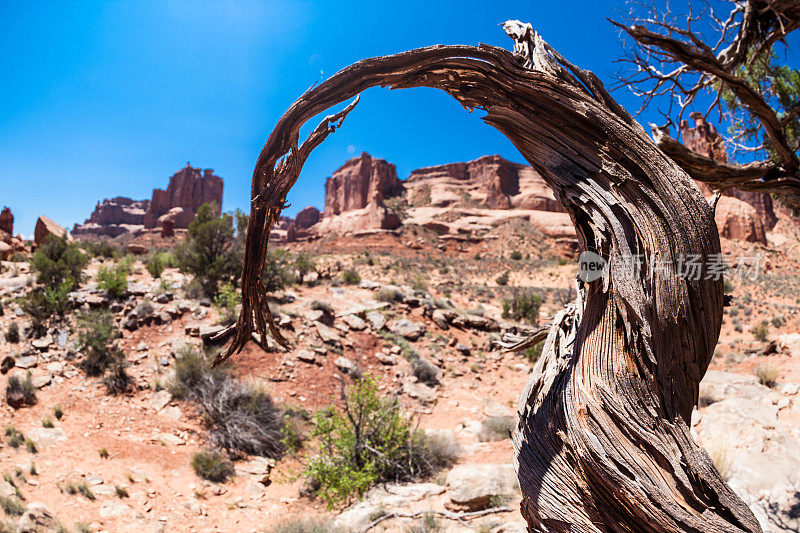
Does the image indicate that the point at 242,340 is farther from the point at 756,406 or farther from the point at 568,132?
the point at 756,406

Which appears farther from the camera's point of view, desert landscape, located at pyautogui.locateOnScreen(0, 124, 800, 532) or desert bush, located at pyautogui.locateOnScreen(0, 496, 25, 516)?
desert landscape, located at pyautogui.locateOnScreen(0, 124, 800, 532)

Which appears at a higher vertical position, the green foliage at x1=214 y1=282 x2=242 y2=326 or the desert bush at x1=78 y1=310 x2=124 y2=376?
the green foliage at x1=214 y1=282 x2=242 y2=326

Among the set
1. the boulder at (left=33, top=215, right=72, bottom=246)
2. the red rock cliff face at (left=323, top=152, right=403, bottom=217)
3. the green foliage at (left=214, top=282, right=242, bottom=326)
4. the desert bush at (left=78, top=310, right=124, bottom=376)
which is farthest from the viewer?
the red rock cliff face at (left=323, top=152, right=403, bottom=217)

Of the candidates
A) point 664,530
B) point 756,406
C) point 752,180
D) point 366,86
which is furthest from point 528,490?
point 756,406

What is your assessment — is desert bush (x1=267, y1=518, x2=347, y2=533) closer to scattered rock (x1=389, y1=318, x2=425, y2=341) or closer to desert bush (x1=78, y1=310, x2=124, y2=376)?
desert bush (x1=78, y1=310, x2=124, y2=376)

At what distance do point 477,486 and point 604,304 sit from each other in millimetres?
3561

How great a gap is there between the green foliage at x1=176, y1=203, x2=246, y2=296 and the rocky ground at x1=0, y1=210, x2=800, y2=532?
24.6 inches

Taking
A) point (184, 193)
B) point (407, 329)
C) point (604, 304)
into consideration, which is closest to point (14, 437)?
point (604, 304)

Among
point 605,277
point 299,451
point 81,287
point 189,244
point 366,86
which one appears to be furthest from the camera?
point 189,244

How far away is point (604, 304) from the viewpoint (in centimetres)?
134

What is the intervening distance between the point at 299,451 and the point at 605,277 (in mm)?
6464

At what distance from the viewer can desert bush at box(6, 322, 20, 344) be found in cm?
782

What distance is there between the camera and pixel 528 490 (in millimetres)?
1411

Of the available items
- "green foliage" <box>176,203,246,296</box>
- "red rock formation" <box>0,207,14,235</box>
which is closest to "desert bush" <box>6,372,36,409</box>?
"green foliage" <box>176,203,246,296</box>
